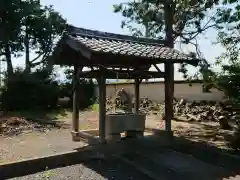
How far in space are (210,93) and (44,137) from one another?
1032 centimetres

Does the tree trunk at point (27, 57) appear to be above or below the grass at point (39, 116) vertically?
above

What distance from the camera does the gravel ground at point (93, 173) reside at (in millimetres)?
5254

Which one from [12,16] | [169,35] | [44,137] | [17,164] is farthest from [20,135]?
[12,16]

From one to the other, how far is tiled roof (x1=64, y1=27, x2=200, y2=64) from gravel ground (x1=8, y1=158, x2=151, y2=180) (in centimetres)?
258

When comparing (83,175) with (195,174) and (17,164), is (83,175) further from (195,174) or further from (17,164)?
(195,174)

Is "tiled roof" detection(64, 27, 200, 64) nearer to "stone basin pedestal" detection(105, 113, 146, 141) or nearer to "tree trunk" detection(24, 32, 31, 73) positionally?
"stone basin pedestal" detection(105, 113, 146, 141)

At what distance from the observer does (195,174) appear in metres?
5.50

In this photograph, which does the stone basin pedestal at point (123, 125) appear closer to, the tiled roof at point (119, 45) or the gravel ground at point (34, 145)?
the gravel ground at point (34, 145)

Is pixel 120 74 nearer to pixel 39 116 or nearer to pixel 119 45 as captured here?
pixel 119 45

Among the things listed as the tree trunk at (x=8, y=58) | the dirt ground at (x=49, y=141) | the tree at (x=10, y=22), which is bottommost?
the dirt ground at (x=49, y=141)

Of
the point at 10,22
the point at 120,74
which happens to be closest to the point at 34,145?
the point at 120,74

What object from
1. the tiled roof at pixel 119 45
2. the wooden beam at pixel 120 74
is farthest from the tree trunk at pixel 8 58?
the tiled roof at pixel 119 45

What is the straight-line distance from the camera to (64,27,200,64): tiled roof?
620cm

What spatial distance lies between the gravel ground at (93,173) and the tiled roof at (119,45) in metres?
2.58
